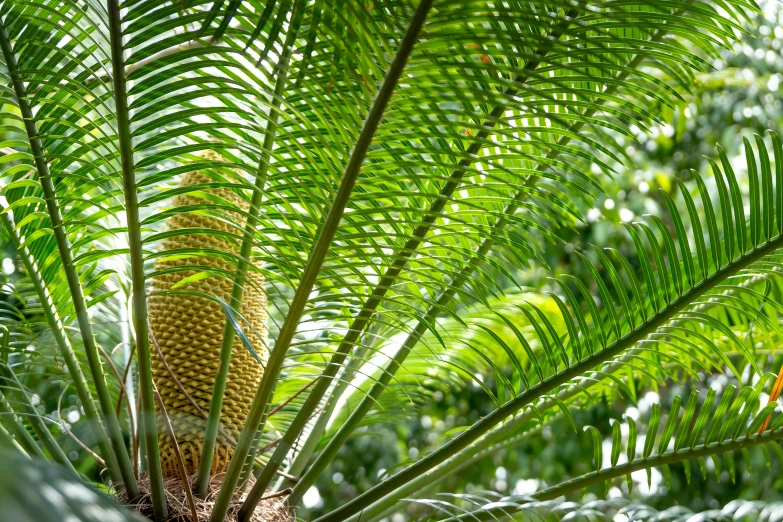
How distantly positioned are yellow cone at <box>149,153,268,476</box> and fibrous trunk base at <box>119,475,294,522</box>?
0.13 feet

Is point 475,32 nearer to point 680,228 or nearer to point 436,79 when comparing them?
point 436,79

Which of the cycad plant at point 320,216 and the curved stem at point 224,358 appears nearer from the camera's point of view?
the cycad plant at point 320,216

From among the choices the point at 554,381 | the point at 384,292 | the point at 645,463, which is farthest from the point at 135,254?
the point at 645,463

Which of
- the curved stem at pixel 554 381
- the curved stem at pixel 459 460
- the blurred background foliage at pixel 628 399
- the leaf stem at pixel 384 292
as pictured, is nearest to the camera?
the leaf stem at pixel 384 292

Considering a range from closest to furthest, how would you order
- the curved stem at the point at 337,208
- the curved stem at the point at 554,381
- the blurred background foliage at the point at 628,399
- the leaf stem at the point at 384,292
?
the curved stem at the point at 337,208 → the leaf stem at the point at 384,292 → the curved stem at the point at 554,381 → the blurred background foliage at the point at 628,399

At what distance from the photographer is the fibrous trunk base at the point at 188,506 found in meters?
1.00

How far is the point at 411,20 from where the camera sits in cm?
66

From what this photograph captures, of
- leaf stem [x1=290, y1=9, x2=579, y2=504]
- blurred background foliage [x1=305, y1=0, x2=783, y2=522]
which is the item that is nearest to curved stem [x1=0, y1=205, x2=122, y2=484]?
leaf stem [x1=290, y1=9, x2=579, y2=504]

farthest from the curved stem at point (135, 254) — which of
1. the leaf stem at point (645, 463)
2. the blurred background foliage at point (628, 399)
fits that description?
the blurred background foliage at point (628, 399)

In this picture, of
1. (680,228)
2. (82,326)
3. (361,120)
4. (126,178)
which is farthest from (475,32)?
(82,326)

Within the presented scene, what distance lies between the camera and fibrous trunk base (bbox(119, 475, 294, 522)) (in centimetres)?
100

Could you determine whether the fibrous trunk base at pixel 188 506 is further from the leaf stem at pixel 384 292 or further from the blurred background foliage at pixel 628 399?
the blurred background foliage at pixel 628 399

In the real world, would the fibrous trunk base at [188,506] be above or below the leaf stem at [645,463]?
below

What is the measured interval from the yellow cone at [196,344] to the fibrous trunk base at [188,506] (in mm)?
41
